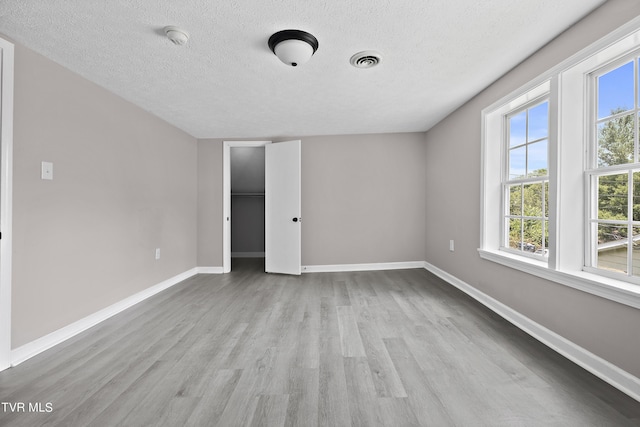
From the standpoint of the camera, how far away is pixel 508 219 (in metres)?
2.86

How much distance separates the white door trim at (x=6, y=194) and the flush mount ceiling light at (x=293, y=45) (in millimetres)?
1819

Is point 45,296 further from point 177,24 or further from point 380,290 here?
→ point 380,290

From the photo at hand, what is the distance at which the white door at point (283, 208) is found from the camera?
4359mm

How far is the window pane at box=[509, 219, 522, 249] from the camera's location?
268cm

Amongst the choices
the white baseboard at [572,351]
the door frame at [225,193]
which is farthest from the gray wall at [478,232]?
the door frame at [225,193]

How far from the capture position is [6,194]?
1861 millimetres

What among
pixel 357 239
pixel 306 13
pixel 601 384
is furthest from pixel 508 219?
pixel 306 13

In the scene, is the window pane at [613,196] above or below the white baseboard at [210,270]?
above

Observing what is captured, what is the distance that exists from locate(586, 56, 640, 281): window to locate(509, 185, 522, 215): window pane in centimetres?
75

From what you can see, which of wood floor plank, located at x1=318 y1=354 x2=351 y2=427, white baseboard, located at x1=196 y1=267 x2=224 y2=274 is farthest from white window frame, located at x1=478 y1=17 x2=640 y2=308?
white baseboard, located at x1=196 y1=267 x2=224 y2=274

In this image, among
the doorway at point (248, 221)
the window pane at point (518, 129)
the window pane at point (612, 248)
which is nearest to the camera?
the window pane at point (612, 248)

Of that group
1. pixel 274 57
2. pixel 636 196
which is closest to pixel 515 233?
pixel 636 196

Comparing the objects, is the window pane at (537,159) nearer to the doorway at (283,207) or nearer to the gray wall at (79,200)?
the doorway at (283,207)

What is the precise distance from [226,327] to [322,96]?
8.32 feet
